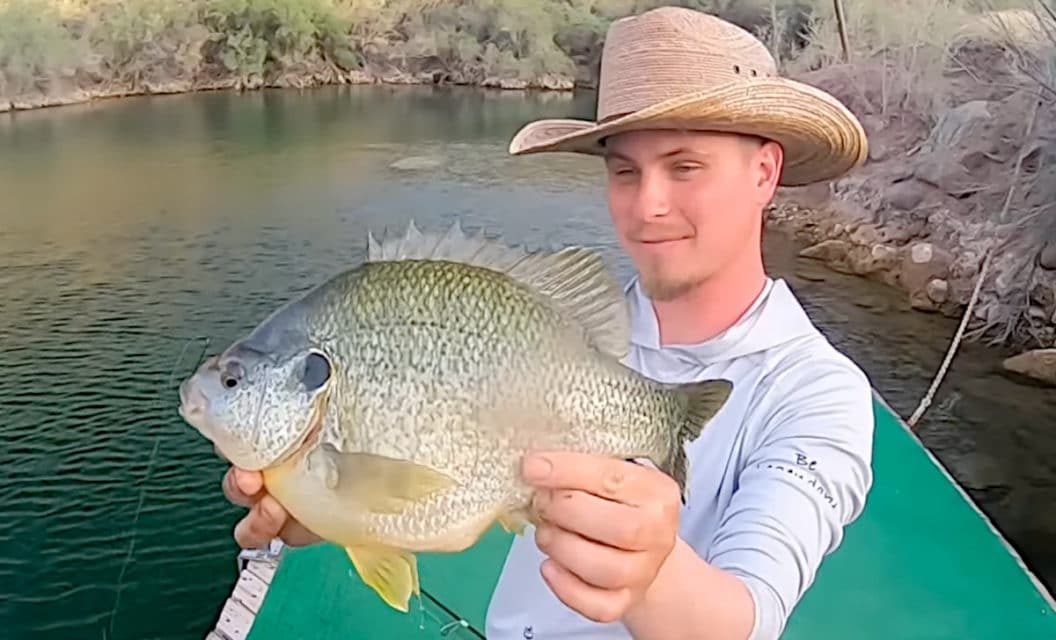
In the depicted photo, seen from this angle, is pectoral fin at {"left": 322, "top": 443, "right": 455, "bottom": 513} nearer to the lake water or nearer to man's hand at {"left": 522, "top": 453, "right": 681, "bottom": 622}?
man's hand at {"left": 522, "top": 453, "right": 681, "bottom": 622}

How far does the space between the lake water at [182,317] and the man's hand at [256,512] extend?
74 cm

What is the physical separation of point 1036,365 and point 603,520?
8.57 m

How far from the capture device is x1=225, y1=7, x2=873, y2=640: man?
1127 millimetres

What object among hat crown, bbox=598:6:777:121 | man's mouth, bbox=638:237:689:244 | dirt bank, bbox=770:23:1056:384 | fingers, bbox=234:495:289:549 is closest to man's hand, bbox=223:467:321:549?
fingers, bbox=234:495:289:549

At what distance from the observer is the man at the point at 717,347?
44.4 inches

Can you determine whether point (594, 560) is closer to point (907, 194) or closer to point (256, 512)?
point (256, 512)

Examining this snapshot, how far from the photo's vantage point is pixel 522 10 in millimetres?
27406

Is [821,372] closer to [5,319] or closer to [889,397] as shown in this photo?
[889,397]

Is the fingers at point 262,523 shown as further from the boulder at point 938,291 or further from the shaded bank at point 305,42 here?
the shaded bank at point 305,42

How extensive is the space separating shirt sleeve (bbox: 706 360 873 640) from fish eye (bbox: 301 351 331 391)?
1.56ft

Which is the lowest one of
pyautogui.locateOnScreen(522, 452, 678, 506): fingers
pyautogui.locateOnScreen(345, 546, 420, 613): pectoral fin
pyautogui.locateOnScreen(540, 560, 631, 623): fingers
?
pyautogui.locateOnScreen(345, 546, 420, 613): pectoral fin

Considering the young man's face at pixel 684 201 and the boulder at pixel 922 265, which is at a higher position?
the young man's face at pixel 684 201

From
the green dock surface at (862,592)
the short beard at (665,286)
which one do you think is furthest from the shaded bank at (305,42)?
the short beard at (665,286)

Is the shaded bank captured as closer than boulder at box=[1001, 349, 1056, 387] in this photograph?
No
